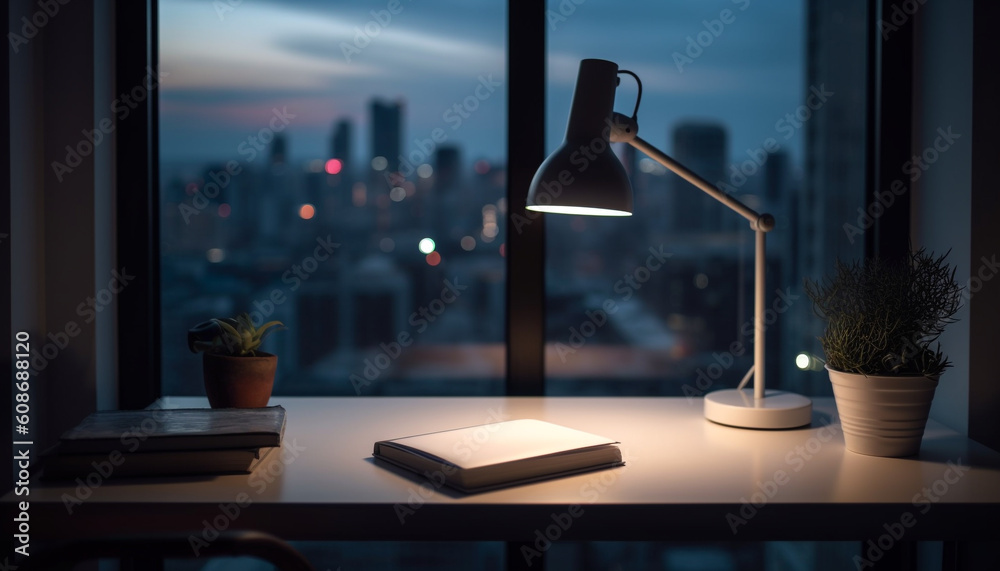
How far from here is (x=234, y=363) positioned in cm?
131

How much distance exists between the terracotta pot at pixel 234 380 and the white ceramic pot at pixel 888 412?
101cm

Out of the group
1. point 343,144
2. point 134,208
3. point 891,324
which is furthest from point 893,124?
point 134,208

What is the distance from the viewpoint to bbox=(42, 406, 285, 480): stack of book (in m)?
0.97

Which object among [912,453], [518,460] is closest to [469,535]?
[518,460]

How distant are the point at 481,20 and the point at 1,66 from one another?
966 mm

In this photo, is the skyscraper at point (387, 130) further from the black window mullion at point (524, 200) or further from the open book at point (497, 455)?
the open book at point (497, 455)

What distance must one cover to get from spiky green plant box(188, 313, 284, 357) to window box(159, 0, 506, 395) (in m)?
0.33

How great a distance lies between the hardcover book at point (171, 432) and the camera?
979 millimetres

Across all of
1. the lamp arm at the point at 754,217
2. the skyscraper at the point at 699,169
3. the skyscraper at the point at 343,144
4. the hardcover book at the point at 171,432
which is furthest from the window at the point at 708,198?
the hardcover book at the point at 171,432

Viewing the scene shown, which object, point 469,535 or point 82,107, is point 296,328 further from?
point 469,535

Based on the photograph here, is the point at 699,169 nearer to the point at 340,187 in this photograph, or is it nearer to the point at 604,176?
the point at 604,176

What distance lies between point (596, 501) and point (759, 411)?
1.68 feet

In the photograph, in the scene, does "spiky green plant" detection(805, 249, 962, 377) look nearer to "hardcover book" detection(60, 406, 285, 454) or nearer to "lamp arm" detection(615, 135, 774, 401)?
"lamp arm" detection(615, 135, 774, 401)

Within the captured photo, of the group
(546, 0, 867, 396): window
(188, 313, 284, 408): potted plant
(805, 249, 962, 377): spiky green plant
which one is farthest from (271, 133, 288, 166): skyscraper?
(805, 249, 962, 377): spiky green plant
